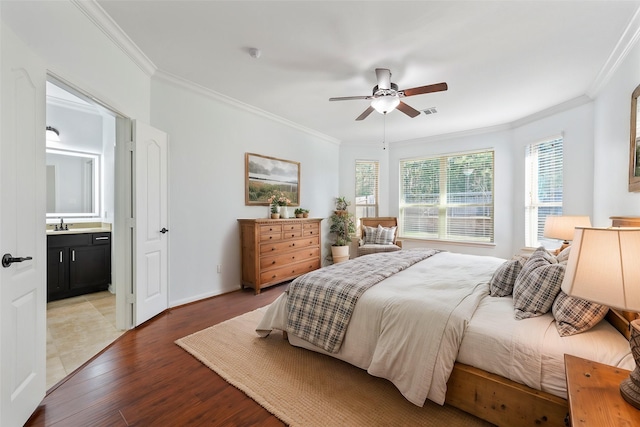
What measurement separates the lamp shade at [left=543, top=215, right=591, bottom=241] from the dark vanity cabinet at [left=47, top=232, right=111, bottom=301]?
590 centimetres

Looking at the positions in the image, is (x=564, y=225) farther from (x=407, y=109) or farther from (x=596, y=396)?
(x=596, y=396)

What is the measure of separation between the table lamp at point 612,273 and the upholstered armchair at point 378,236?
404cm

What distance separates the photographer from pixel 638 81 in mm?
2260

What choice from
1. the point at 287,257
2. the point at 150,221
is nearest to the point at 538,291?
the point at 287,257

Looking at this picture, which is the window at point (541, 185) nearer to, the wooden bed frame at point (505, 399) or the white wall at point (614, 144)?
the white wall at point (614, 144)

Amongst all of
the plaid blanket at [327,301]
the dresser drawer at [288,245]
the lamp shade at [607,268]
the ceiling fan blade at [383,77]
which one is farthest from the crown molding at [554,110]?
the dresser drawer at [288,245]

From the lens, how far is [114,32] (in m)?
2.38

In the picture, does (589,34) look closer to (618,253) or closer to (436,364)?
(618,253)

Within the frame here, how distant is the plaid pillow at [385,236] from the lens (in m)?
5.29

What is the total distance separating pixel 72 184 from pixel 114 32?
118 inches

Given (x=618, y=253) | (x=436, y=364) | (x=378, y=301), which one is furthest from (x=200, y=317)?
(x=618, y=253)

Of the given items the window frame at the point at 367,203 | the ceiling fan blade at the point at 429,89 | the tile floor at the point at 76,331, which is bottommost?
the tile floor at the point at 76,331

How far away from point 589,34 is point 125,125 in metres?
4.35

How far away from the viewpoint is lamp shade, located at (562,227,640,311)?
93 centimetres
